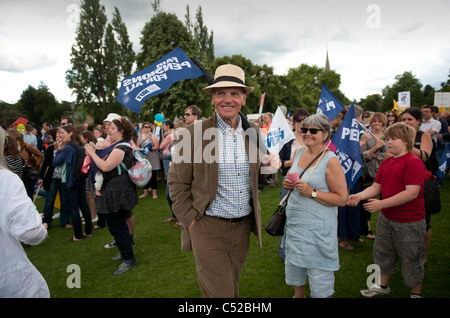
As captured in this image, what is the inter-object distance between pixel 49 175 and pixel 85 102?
37.4 meters

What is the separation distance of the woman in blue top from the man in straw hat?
1.72 ft

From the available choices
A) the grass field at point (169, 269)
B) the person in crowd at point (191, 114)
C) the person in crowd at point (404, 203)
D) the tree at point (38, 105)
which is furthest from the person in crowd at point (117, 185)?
the tree at point (38, 105)

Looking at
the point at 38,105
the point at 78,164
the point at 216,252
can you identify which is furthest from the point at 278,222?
the point at 38,105

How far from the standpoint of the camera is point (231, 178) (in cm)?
239

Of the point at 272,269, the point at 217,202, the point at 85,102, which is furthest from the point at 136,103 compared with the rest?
the point at 85,102

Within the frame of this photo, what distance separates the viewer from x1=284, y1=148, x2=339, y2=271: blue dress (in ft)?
8.59

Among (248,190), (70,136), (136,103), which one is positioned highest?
(136,103)

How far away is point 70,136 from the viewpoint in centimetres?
539

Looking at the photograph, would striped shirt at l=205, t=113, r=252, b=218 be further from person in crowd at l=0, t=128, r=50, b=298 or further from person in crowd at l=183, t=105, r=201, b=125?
person in crowd at l=183, t=105, r=201, b=125

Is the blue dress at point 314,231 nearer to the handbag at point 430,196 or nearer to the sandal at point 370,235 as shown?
the handbag at point 430,196

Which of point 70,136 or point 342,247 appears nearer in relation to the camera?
point 342,247

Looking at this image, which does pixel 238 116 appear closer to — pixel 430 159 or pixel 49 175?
pixel 430 159

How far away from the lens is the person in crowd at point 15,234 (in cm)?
168

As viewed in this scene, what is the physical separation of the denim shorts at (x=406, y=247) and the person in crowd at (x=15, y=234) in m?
3.38
